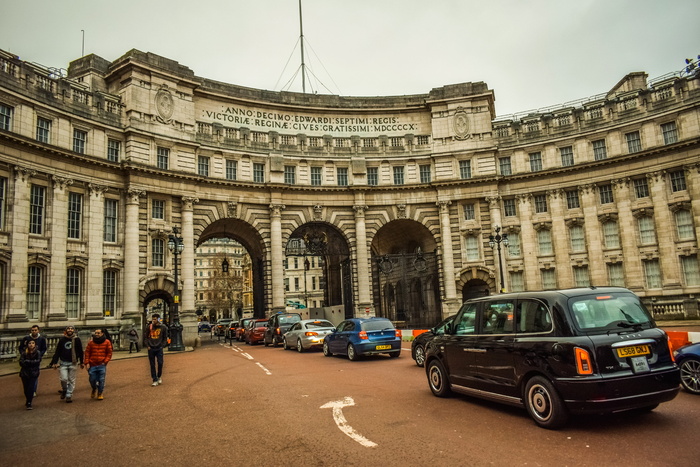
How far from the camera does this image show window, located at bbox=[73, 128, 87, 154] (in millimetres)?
29188

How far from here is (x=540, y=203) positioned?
38.0 m

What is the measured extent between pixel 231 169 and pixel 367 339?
22928mm

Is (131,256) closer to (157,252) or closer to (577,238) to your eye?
(157,252)

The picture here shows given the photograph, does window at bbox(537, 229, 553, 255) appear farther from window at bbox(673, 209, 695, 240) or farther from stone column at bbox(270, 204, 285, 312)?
stone column at bbox(270, 204, 285, 312)

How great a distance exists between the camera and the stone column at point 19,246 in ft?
82.1

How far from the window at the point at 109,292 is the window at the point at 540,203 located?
98.3 feet

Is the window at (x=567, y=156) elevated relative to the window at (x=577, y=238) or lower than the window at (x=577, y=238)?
elevated

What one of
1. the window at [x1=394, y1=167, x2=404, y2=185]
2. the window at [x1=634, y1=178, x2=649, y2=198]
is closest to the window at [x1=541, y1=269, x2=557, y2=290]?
the window at [x1=634, y1=178, x2=649, y2=198]

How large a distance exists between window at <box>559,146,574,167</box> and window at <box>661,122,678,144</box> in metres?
5.83

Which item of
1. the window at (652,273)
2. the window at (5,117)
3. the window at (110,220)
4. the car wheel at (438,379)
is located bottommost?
the car wheel at (438,379)

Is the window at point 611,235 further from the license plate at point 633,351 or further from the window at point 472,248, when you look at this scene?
the license plate at point 633,351

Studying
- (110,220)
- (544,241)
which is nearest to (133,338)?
(110,220)

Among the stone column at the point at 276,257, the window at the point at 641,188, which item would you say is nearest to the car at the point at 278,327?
the stone column at the point at 276,257

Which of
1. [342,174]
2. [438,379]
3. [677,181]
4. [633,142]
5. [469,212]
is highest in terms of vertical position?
[633,142]
